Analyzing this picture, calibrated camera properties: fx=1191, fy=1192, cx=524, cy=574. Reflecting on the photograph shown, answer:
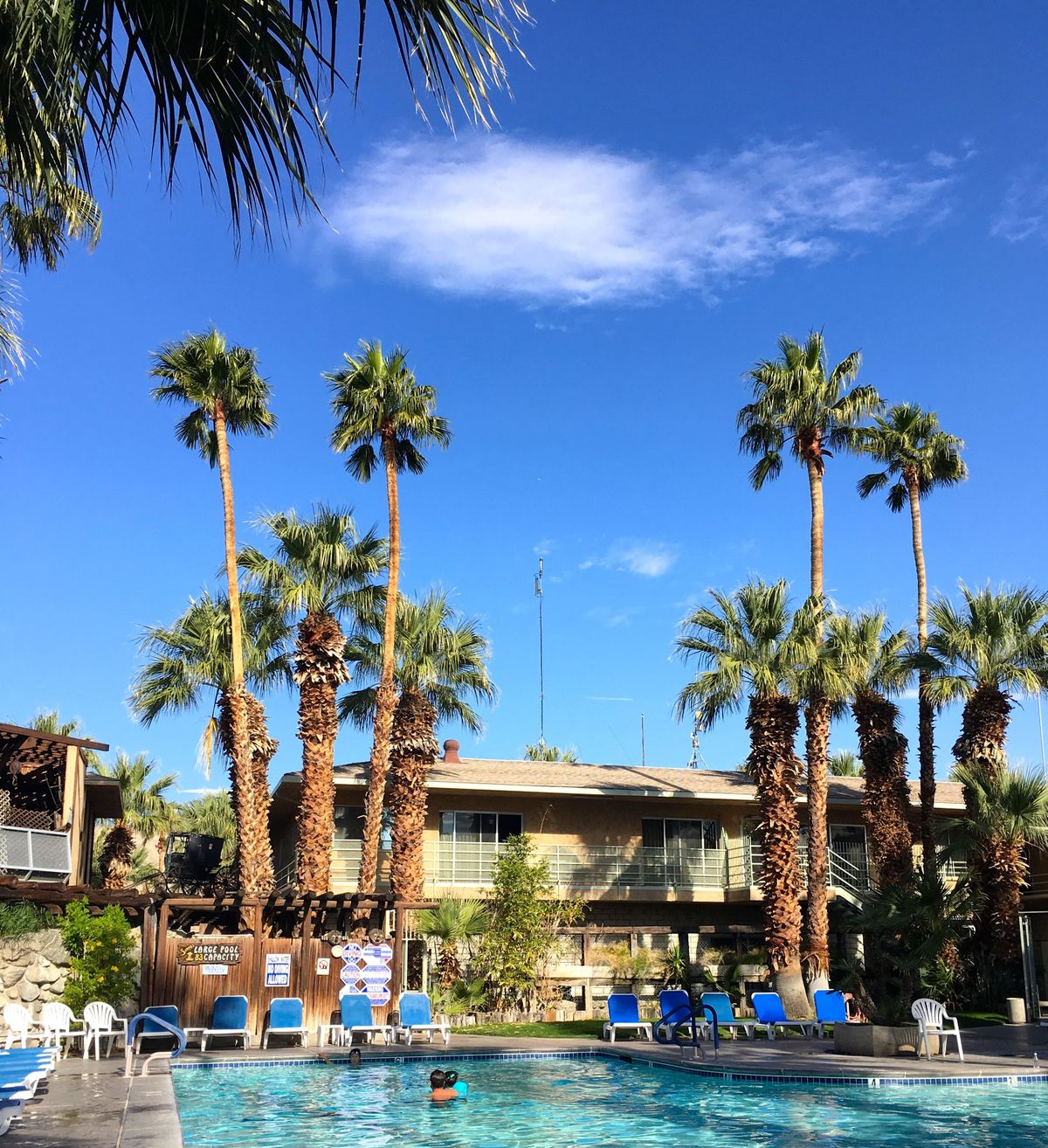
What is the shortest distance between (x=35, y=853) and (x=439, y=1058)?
8.33m

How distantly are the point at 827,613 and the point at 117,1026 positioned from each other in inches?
729

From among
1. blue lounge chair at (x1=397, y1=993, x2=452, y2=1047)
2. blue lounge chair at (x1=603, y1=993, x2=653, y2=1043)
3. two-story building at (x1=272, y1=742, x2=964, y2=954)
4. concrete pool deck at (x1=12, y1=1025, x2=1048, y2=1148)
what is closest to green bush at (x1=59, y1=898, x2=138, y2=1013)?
concrete pool deck at (x1=12, y1=1025, x2=1048, y2=1148)

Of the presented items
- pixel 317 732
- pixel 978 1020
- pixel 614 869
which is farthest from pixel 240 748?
pixel 978 1020

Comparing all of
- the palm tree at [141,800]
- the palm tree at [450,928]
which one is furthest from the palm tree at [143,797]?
the palm tree at [450,928]

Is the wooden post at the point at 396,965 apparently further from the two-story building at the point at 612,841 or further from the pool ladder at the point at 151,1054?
the two-story building at the point at 612,841

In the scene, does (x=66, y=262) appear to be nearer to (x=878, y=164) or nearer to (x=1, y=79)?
(x=1, y=79)

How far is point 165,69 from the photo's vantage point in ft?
12.4

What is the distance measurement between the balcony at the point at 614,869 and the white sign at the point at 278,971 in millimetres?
7906

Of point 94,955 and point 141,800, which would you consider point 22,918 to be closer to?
point 94,955

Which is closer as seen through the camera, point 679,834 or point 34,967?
point 34,967

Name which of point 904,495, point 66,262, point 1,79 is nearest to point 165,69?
point 1,79

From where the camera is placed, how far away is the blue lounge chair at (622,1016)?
851 inches

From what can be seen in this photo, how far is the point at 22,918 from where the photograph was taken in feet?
62.9

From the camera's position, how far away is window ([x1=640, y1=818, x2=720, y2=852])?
33.2 metres
